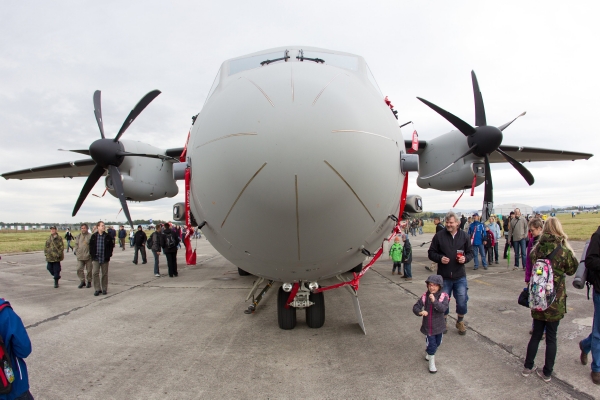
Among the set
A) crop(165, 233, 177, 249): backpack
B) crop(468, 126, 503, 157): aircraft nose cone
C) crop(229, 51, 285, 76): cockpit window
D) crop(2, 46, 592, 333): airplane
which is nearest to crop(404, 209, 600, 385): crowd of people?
crop(2, 46, 592, 333): airplane

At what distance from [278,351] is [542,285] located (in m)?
2.84

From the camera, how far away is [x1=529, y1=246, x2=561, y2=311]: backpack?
121 inches

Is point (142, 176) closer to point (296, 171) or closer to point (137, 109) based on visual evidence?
point (137, 109)

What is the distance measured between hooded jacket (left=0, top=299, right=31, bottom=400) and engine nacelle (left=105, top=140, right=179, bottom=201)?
4.78 m

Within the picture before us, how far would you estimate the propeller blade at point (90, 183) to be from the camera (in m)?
6.73

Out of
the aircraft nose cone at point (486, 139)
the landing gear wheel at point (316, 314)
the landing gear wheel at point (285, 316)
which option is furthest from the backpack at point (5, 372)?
the aircraft nose cone at point (486, 139)

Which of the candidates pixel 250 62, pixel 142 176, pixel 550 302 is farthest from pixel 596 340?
pixel 142 176

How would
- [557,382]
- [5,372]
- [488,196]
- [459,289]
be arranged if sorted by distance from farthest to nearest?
[488,196] < [459,289] < [557,382] < [5,372]

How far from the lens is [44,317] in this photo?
18.4 feet

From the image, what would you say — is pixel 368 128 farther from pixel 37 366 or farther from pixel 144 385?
pixel 37 366

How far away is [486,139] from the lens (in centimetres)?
624

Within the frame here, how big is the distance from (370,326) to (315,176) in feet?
10.5

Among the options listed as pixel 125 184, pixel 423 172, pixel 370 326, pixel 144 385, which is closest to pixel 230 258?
pixel 144 385

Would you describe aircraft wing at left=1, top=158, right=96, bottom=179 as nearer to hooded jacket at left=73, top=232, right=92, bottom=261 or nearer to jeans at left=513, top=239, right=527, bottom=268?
hooded jacket at left=73, top=232, right=92, bottom=261
